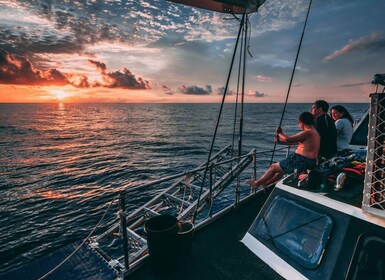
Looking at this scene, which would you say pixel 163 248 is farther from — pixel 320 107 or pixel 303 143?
pixel 320 107

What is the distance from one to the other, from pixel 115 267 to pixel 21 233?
12316 millimetres

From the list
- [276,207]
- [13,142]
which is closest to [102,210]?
[276,207]

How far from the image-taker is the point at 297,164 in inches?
236

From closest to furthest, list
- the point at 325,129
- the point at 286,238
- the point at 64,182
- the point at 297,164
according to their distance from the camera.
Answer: the point at 286,238 → the point at 297,164 → the point at 325,129 → the point at 64,182

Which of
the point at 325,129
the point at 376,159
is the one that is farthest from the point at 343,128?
the point at 376,159

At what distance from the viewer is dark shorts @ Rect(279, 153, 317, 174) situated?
589cm

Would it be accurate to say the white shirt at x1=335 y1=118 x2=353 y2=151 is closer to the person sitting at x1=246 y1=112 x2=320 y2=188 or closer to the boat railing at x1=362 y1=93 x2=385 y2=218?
the person sitting at x1=246 y1=112 x2=320 y2=188

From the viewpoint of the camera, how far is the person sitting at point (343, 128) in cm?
749

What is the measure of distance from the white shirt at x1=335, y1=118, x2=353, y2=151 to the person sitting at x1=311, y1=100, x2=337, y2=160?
115 centimetres

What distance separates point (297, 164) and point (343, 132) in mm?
3052

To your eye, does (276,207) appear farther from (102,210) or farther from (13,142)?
(13,142)

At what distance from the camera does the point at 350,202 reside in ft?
12.2

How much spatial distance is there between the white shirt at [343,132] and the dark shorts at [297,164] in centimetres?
255

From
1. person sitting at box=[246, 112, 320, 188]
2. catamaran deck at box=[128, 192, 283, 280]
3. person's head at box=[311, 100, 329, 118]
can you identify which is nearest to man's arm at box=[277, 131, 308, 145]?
person sitting at box=[246, 112, 320, 188]
